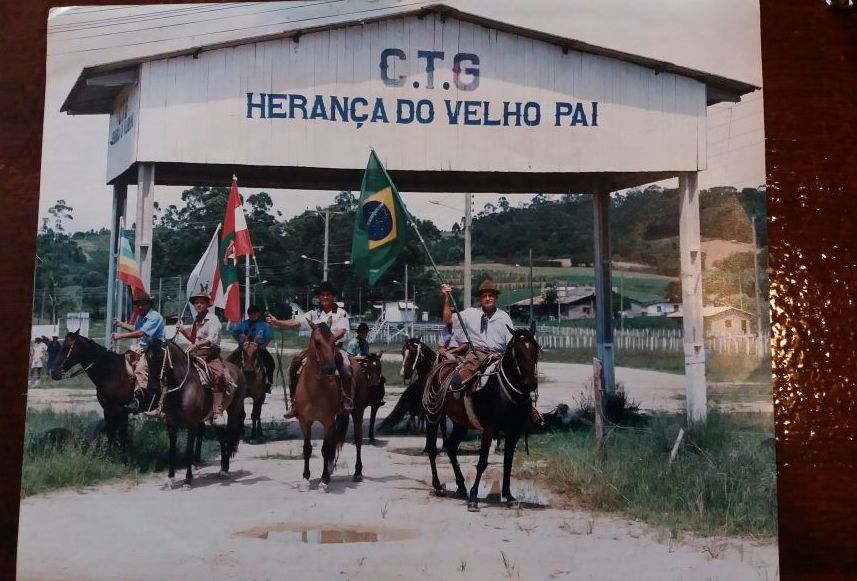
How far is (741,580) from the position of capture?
3.24 m

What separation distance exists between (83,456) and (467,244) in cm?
251

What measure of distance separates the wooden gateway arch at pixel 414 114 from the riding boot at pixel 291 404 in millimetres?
1083

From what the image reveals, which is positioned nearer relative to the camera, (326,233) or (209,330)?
(326,233)

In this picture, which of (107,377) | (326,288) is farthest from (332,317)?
(107,377)

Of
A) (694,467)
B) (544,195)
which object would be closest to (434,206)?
(544,195)

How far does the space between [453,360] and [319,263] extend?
0.97m

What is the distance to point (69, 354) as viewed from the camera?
12.7 feet

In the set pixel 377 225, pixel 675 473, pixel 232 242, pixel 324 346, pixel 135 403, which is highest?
pixel 377 225

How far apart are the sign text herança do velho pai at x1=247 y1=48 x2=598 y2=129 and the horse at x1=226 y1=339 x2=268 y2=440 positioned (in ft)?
4.53

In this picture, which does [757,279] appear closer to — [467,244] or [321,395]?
[467,244]

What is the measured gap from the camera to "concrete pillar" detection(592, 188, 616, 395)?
12.7 ft

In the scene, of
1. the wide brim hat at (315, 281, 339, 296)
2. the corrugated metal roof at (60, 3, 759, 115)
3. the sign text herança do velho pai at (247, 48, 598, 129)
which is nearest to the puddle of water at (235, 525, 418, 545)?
the wide brim hat at (315, 281, 339, 296)

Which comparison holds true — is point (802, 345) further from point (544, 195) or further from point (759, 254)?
point (544, 195)

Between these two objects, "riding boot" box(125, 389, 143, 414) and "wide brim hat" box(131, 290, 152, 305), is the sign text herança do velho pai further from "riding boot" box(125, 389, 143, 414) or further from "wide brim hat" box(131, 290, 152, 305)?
"riding boot" box(125, 389, 143, 414)
